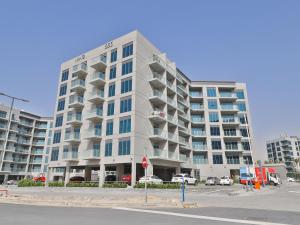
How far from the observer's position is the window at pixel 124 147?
123ft

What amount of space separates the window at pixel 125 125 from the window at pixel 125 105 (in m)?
1.54

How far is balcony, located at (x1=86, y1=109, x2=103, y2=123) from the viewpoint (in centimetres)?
4222

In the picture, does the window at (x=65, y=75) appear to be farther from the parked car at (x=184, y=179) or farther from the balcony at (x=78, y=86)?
the parked car at (x=184, y=179)

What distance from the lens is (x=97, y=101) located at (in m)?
44.8

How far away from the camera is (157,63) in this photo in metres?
44.4

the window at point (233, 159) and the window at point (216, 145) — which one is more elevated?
the window at point (216, 145)

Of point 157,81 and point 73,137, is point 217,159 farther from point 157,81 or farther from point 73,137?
point 73,137

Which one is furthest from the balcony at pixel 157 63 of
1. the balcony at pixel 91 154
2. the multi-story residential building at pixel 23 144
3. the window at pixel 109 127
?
the multi-story residential building at pixel 23 144

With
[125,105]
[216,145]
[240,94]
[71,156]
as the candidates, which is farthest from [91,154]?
[240,94]

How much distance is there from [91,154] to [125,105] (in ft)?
32.9

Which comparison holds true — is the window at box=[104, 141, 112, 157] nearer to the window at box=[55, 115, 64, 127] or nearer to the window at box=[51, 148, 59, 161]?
the window at box=[51, 148, 59, 161]

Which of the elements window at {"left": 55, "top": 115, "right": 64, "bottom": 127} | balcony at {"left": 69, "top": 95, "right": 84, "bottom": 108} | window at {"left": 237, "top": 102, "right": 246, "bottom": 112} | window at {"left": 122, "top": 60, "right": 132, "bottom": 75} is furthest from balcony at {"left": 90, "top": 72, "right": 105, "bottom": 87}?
window at {"left": 237, "top": 102, "right": 246, "bottom": 112}

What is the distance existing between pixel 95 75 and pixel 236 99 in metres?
39.1

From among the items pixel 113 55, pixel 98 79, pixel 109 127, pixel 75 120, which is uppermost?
pixel 113 55
